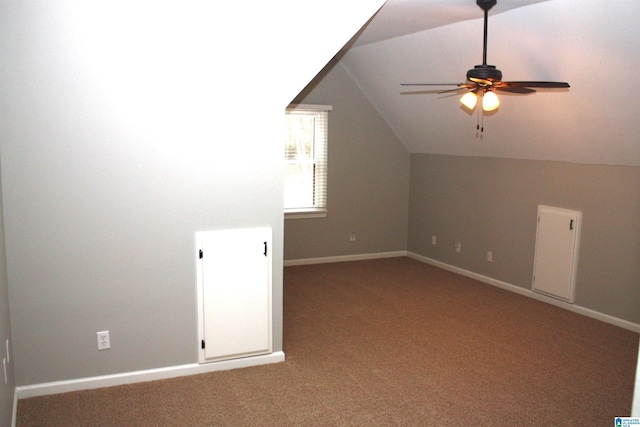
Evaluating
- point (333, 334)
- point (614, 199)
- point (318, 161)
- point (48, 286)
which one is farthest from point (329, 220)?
point (48, 286)

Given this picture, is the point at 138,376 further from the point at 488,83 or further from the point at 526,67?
the point at 526,67

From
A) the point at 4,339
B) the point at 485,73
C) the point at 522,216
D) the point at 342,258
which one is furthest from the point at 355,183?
the point at 4,339

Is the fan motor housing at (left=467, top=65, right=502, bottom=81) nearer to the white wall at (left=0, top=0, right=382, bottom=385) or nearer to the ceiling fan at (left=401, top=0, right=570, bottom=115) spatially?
the ceiling fan at (left=401, top=0, right=570, bottom=115)

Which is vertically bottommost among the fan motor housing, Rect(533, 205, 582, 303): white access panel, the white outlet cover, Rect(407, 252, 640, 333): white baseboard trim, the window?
Rect(407, 252, 640, 333): white baseboard trim

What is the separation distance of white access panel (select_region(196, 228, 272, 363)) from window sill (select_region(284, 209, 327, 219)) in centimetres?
290

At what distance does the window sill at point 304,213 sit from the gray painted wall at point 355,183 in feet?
0.19

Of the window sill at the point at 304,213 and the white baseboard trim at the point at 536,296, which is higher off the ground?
the window sill at the point at 304,213

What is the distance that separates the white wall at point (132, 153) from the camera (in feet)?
10.4

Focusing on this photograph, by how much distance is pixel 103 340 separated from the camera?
11.4 feet

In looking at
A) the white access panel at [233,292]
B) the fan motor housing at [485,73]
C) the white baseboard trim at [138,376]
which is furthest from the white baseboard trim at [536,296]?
the white access panel at [233,292]

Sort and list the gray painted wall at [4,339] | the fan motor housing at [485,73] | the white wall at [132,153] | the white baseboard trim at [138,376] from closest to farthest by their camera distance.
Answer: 1. the gray painted wall at [4,339]
2. the white wall at [132,153]
3. the white baseboard trim at [138,376]
4. the fan motor housing at [485,73]

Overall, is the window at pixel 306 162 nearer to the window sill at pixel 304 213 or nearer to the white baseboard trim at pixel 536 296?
the window sill at pixel 304 213

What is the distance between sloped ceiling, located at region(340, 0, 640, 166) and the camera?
3.71m

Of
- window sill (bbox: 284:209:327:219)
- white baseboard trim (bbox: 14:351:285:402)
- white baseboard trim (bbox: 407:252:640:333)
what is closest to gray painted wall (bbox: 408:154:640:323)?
white baseboard trim (bbox: 407:252:640:333)
